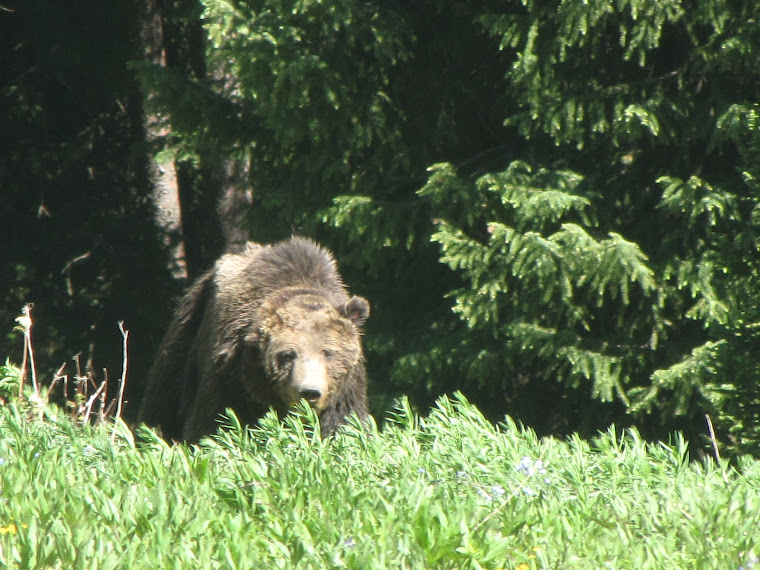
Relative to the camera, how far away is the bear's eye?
5.94 metres

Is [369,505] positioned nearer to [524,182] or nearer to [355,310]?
[355,310]

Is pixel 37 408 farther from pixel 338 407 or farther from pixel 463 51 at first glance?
pixel 463 51

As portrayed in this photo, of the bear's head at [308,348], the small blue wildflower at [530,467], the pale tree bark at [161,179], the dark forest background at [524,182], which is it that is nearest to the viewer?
the small blue wildflower at [530,467]

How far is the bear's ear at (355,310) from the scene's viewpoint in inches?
250

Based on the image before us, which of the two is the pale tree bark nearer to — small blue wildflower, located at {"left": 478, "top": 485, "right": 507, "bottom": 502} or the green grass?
the green grass

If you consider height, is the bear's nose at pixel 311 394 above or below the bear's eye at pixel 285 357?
below

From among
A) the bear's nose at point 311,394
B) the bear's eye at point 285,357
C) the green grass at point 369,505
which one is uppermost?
the green grass at point 369,505

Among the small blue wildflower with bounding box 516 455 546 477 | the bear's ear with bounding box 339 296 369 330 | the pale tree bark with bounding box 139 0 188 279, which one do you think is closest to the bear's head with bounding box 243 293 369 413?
the bear's ear with bounding box 339 296 369 330

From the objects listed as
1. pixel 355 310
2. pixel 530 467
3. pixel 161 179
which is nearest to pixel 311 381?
pixel 355 310

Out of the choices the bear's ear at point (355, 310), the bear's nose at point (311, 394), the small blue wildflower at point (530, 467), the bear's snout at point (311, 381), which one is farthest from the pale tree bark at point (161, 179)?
the small blue wildflower at point (530, 467)

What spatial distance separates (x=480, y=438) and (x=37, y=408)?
8.34ft

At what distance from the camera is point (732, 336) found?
229 inches

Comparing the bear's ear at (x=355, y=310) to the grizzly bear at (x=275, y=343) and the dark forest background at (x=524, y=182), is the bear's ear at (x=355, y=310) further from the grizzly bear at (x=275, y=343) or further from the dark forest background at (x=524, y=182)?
the dark forest background at (x=524, y=182)

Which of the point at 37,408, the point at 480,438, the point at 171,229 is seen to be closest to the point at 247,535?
the point at 480,438
